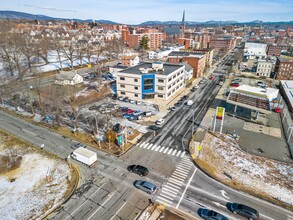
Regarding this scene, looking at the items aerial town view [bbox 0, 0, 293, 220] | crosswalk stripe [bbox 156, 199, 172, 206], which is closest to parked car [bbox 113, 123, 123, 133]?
aerial town view [bbox 0, 0, 293, 220]

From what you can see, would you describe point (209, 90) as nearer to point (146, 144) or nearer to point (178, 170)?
point (146, 144)

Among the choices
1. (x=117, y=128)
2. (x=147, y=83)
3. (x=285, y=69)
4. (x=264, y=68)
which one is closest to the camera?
(x=117, y=128)

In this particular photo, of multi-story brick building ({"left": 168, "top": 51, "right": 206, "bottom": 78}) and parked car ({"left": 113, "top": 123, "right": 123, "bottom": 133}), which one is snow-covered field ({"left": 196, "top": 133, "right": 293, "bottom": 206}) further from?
multi-story brick building ({"left": 168, "top": 51, "right": 206, "bottom": 78})

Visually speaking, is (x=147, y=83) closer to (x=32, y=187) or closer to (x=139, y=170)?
(x=139, y=170)

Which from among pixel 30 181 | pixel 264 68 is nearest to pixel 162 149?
pixel 30 181

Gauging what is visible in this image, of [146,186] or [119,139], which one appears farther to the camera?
[119,139]

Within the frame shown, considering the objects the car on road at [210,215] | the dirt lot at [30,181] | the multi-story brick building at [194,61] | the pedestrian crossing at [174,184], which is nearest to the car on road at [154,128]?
the pedestrian crossing at [174,184]
